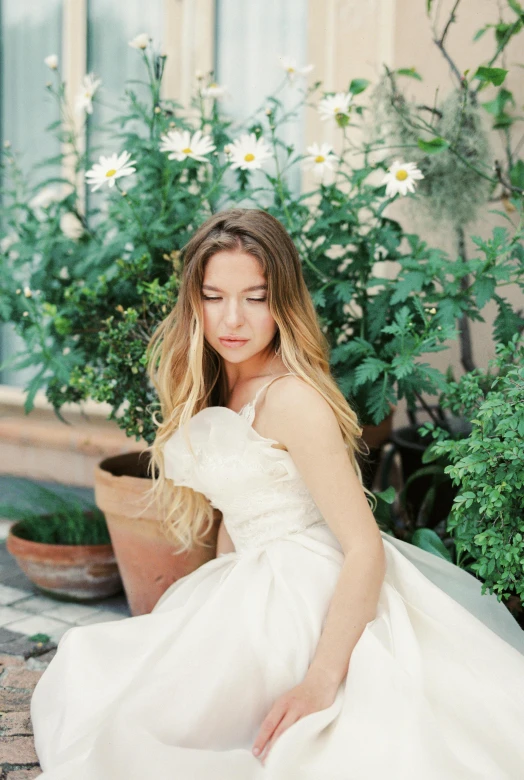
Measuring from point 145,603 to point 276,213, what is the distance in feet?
4.48

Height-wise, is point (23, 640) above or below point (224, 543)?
below

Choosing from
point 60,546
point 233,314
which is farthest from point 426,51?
point 60,546

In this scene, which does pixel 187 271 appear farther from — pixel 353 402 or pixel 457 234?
pixel 457 234

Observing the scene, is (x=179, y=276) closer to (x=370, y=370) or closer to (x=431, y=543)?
(x=370, y=370)

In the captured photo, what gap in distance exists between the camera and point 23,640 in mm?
2506

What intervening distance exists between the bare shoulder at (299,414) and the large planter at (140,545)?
748 millimetres

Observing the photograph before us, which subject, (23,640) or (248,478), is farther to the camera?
(23,640)

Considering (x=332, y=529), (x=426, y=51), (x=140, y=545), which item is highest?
(x=426, y=51)

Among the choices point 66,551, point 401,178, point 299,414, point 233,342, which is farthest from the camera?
point 66,551

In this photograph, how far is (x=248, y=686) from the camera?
1.62 metres

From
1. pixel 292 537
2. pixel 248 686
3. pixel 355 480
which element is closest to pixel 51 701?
pixel 248 686

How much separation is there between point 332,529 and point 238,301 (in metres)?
0.57

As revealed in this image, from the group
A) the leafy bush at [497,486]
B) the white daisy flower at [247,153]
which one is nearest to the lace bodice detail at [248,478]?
the leafy bush at [497,486]

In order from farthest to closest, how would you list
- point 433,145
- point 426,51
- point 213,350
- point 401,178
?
point 426,51 → point 433,145 → point 401,178 → point 213,350
